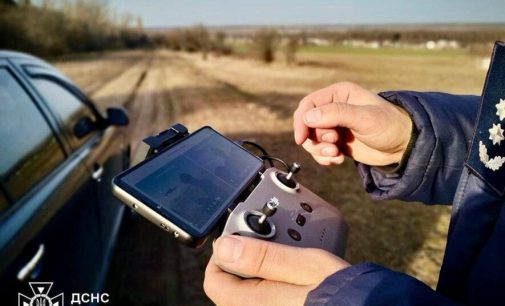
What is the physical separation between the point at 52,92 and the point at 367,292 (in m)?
2.70

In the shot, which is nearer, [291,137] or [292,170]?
[292,170]

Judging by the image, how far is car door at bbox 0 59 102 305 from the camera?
5.16 feet

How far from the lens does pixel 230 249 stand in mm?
898

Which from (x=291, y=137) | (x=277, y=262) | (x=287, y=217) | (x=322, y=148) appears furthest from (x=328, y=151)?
(x=291, y=137)

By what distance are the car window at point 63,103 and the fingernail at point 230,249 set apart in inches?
86.4

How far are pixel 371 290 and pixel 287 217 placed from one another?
39 cm

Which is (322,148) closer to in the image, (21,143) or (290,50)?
(21,143)

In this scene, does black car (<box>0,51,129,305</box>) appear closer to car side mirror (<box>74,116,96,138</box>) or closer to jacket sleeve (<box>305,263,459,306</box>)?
car side mirror (<box>74,116,96,138</box>)

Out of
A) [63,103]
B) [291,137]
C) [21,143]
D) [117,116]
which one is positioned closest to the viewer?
[21,143]

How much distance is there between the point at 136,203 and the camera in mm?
1095

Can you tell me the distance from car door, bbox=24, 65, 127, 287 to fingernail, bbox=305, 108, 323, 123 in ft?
6.11

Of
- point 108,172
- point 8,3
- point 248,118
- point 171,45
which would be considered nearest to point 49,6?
point 8,3

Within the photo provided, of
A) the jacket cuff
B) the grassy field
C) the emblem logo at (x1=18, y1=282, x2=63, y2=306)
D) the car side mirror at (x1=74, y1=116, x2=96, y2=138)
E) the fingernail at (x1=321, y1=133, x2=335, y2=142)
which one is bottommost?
the grassy field

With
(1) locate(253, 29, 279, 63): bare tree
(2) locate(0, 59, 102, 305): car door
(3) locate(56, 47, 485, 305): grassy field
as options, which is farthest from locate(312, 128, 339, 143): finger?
(1) locate(253, 29, 279, 63): bare tree
